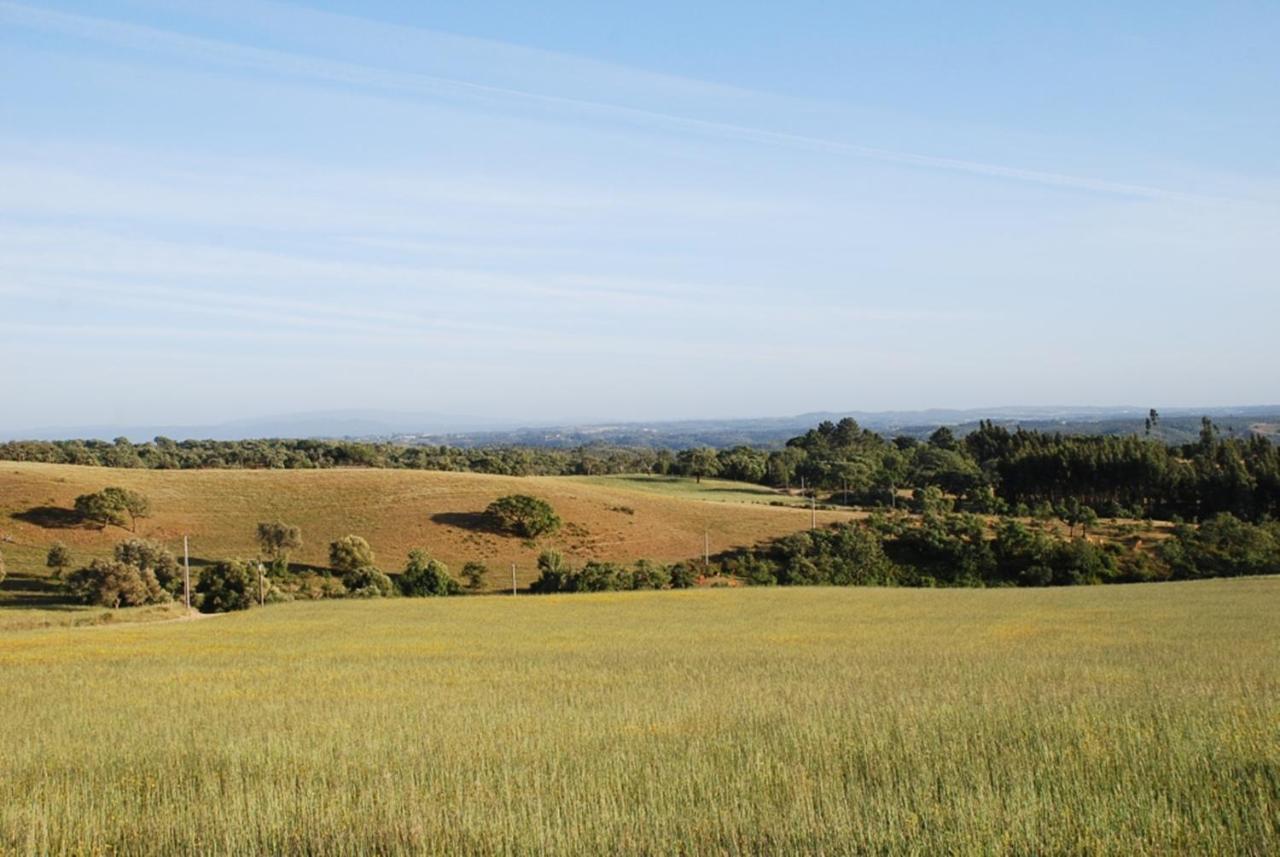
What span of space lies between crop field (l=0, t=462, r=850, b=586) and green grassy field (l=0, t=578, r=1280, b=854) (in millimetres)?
44711

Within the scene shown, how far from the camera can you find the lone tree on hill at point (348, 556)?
6475 cm

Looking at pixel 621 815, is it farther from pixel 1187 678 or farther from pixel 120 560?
pixel 120 560

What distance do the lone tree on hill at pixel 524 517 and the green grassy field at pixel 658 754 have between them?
2006 inches

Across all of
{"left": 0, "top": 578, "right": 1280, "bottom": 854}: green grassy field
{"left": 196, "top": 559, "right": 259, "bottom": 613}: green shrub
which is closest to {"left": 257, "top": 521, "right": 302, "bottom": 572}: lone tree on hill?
{"left": 196, "top": 559, "right": 259, "bottom": 613}: green shrub

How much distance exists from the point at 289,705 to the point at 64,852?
9.41 m

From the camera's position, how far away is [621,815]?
8.02 m

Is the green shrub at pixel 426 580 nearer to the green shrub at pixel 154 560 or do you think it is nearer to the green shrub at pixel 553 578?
the green shrub at pixel 553 578

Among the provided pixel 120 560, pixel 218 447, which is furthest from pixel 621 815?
pixel 218 447

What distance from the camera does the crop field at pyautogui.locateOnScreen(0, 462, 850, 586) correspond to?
67.9 m

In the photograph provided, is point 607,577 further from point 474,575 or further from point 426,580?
point 426,580

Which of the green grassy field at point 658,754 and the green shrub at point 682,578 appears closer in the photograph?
the green grassy field at point 658,754

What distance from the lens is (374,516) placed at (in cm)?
7844

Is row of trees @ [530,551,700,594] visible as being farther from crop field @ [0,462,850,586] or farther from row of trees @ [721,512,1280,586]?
row of trees @ [721,512,1280,586]

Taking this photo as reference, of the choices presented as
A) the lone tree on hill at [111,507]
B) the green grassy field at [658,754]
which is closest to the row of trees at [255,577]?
the lone tree on hill at [111,507]
